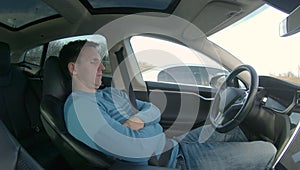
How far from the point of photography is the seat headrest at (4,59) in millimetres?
2004

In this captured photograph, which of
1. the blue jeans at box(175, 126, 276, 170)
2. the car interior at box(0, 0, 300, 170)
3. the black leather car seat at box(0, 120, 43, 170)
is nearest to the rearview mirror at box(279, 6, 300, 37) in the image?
the car interior at box(0, 0, 300, 170)

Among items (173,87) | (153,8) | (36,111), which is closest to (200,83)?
(173,87)

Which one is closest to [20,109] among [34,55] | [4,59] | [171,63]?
[4,59]

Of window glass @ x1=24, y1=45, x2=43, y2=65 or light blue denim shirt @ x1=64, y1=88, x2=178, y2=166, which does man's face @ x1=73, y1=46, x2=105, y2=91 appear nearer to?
light blue denim shirt @ x1=64, y1=88, x2=178, y2=166

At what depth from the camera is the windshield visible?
1361mm

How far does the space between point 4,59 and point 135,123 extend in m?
1.06

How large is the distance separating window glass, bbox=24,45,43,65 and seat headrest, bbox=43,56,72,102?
1006 millimetres

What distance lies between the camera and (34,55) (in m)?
2.62

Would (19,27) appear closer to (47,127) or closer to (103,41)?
(103,41)

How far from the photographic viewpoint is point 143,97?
268 centimetres

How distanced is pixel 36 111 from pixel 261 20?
1.53 meters

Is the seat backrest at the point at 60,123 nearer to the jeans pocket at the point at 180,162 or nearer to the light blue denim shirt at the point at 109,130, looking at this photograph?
the light blue denim shirt at the point at 109,130

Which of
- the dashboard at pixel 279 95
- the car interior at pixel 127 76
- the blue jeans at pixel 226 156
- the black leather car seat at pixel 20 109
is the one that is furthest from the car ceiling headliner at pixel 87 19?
the blue jeans at pixel 226 156

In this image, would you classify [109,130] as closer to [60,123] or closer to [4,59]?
[60,123]
